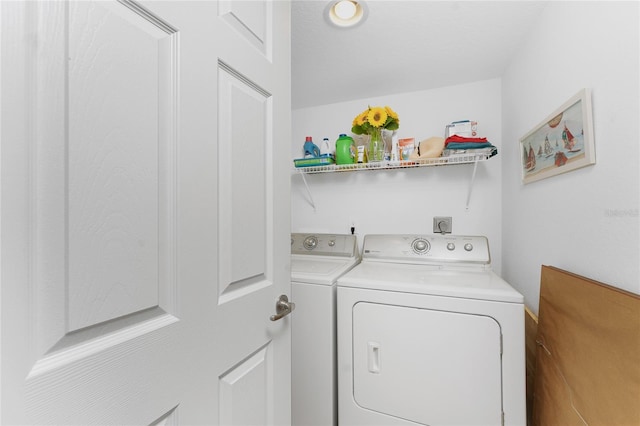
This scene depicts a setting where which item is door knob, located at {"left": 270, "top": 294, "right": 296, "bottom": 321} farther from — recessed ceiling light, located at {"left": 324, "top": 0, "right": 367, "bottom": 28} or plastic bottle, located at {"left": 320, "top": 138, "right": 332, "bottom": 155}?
plastic bottle, located at {"left": 320, "top": 138, "right": 332, "bottom": 155}

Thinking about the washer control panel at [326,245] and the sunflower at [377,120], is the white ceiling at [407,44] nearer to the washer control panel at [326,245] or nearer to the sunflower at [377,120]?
the sunflower at [377,120]

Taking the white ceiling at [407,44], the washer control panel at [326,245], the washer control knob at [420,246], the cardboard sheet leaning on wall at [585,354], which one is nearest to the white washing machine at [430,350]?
the cardboard sheet leaning on wall at [585,354]

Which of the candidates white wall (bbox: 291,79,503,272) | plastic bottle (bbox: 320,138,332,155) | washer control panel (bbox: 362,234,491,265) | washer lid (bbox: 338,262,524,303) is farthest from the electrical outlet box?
plastic bottle (bbox: 320,138,332,155)

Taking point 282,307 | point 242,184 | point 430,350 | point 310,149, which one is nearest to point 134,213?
point 242,184

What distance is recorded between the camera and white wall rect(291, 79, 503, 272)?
198 centimetres

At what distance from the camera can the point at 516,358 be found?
115 cm

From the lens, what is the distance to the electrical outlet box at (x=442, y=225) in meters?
2.04

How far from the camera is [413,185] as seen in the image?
215 centimetres

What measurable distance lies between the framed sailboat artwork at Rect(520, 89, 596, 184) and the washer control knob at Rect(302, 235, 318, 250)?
147 centimetres

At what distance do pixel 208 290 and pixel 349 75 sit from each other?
1.86 metres

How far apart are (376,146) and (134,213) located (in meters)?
1.77

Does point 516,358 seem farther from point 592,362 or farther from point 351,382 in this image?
point 351,382

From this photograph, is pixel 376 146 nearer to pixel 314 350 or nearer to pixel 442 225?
pixel 442 225

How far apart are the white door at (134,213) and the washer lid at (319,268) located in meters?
0.59
